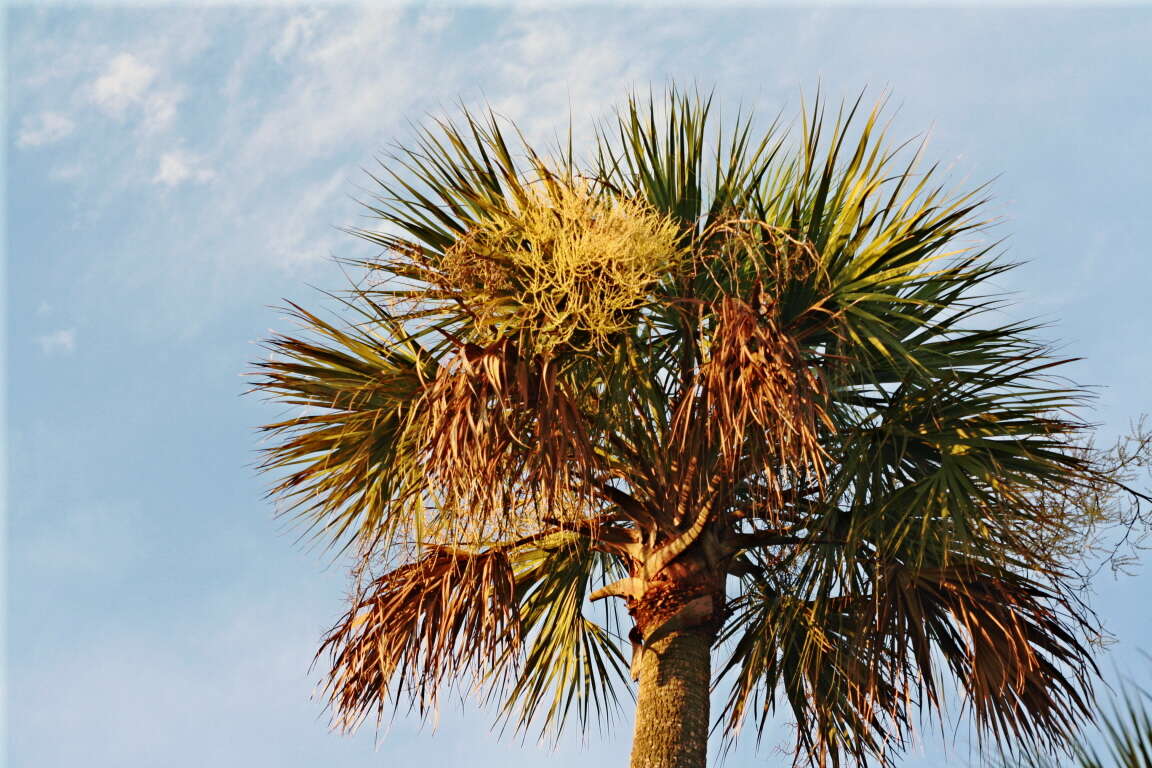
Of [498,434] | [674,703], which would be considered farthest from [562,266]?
[674,703]

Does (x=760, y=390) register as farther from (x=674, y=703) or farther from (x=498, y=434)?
(x=674, y=703)

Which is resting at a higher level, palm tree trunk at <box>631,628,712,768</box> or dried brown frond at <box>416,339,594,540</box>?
dried brown frond at <box>416,339,594,540</box>

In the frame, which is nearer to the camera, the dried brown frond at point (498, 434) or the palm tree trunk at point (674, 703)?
the dried brown frond at point (498, 434)

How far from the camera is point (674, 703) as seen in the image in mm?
6781

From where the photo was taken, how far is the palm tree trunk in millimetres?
6637

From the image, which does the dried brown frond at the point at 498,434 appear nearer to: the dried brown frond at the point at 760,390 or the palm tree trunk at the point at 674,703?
the dried brown frond at the point at 760,390

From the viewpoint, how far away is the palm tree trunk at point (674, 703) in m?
6.64

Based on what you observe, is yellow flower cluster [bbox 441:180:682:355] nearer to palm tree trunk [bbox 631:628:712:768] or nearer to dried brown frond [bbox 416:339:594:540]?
dried brown frond [bbox 416:339:594:540]

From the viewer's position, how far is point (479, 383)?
623 cm

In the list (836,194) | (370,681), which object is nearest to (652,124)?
(836,194)

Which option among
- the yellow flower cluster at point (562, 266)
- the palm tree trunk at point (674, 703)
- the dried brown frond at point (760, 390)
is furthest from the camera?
the palm tree trunk at point (674, 703)

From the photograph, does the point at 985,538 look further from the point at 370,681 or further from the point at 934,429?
the point at 370,681

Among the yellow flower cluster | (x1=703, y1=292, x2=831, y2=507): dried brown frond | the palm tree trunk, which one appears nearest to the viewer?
(x1=703, y1=292, x2=831, y2=507): dried brown frond

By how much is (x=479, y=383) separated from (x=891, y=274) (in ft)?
8.09
